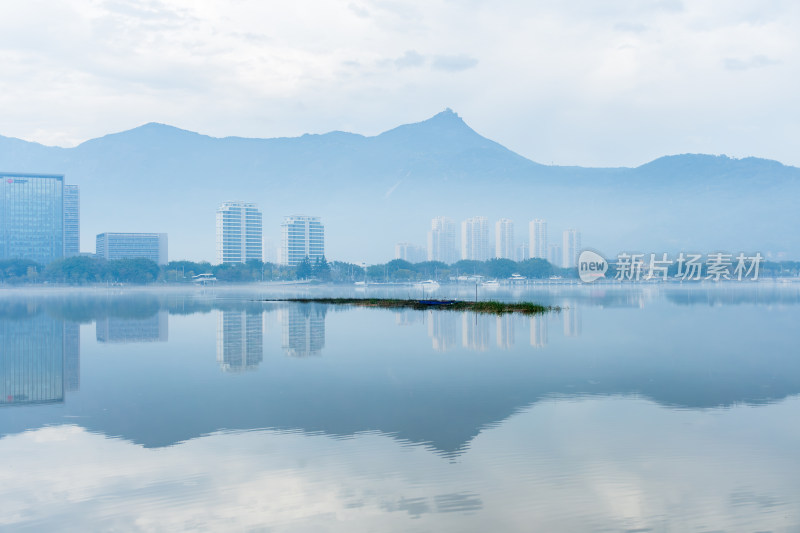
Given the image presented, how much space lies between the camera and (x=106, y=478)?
992 cm

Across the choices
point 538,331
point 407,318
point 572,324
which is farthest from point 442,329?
point 407,318

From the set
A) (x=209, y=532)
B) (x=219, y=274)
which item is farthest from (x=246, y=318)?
(x=219, y=274)

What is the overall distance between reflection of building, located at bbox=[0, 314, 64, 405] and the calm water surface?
13 centimetres

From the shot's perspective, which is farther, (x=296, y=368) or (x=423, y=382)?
(x=296, y=368)

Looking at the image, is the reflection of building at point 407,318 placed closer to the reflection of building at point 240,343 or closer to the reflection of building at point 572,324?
the reflection of building at point 240,343

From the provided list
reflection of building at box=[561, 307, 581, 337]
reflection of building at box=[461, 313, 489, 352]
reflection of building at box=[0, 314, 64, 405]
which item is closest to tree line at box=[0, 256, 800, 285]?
reflection of building at box=[0, 314, 64, 405]

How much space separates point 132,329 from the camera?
3556 cm

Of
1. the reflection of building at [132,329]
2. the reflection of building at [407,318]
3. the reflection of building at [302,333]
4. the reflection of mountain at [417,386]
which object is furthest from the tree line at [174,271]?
the reflection of mountain at [417,386]

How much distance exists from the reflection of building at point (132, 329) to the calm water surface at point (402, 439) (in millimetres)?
5095

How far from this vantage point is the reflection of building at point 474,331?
1033 inches

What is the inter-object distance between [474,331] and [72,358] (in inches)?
672

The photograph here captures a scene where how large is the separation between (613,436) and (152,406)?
977cm

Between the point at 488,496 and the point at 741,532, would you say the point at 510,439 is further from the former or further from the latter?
the point at 741,532

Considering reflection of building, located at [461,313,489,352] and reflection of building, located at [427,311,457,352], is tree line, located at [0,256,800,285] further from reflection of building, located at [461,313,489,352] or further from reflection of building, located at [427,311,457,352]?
reflection of building, located at [461,313,489,352]
